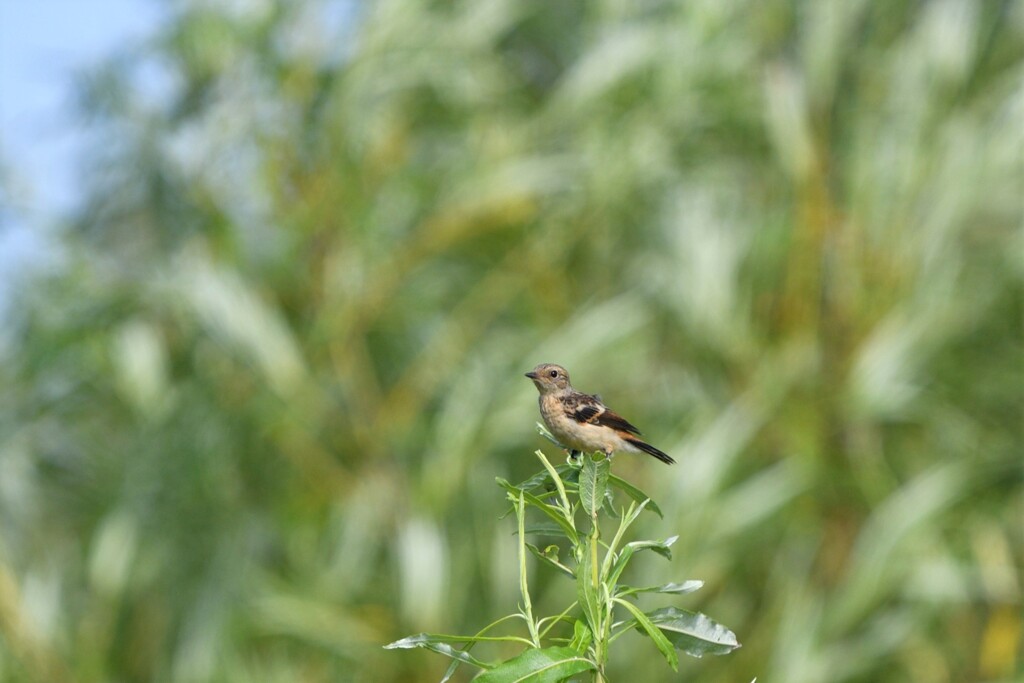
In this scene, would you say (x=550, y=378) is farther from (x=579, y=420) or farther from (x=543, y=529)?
(x=543, y=529)

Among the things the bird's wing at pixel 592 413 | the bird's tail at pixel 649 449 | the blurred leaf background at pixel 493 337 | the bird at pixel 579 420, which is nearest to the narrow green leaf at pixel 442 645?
the bird's tail at pixel 649 449

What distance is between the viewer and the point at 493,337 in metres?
8.11

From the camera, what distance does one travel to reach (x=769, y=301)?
26.7 ft

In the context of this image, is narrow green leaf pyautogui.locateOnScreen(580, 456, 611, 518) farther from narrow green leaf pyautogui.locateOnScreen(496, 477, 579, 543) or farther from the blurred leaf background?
the blurred leaf background

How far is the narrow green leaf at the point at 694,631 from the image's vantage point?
5.28 feet

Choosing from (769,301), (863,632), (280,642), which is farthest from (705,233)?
(280,642)

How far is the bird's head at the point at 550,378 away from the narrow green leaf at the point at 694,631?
123cm

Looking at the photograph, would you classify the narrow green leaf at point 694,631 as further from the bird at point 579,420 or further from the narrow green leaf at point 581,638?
the bird at point 579,420

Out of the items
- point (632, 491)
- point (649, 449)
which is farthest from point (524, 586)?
point (649, 449)

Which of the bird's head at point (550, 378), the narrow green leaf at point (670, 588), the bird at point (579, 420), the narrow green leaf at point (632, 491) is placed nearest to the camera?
the narrow green leaf at point (670, 588)

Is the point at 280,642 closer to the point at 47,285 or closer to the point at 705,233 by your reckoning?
the point at 47,285

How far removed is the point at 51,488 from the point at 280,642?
2.04 meters

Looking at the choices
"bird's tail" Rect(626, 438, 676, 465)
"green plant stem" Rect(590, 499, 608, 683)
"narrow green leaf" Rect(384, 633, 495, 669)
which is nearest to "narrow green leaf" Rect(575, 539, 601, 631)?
"green plant stem" Rect(590, 499, 608, 683)

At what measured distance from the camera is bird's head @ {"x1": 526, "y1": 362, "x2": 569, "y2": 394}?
2.91 metres
